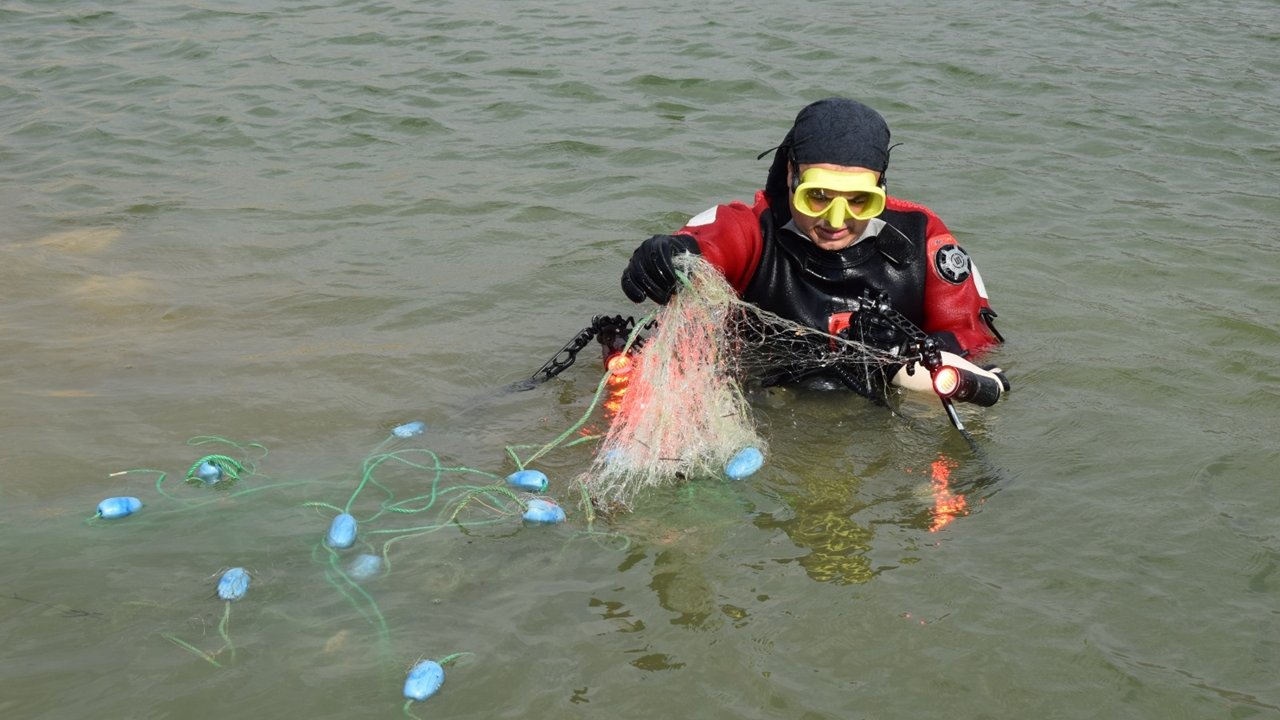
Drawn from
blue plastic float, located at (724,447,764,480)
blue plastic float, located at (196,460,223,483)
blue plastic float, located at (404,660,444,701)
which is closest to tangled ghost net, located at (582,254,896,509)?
blue plastic float, located at (724,447,764,480)

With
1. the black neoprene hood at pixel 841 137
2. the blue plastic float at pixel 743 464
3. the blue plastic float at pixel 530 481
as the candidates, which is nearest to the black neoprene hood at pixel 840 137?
the black neoprene hood at pixel 841 137

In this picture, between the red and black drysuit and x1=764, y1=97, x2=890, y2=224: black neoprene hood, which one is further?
the red and black drysuit

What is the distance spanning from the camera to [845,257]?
192 inches

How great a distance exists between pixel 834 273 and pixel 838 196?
53cm

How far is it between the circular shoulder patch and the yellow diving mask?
1.89 ft

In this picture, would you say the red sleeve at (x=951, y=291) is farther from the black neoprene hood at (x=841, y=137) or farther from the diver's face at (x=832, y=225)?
the black neoprene hood at (x=841, y=137)

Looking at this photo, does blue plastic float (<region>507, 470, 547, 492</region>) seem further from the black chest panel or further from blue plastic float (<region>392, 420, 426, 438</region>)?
the black chest panel

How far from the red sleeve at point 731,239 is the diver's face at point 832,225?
0.18 meters

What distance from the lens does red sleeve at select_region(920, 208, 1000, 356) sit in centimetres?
496

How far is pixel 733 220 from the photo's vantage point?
4.82 m

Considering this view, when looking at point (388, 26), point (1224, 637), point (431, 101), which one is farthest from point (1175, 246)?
point (388, 26)

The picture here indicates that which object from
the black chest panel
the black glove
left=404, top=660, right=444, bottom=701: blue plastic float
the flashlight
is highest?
the black glove

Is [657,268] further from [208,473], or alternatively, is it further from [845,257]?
[208,473]

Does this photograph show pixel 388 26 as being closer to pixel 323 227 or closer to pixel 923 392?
pixel 323 227
